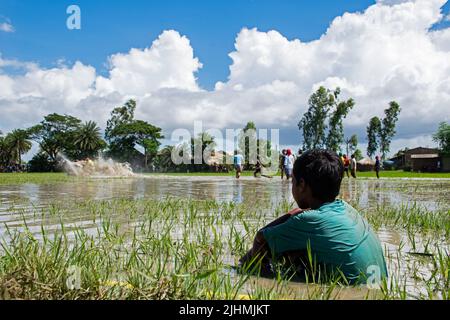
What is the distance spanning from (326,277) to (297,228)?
1.38 feet

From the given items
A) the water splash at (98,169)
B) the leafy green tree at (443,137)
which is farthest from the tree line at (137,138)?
the water splash at (98,169)

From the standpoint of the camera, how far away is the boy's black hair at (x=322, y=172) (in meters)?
3.30

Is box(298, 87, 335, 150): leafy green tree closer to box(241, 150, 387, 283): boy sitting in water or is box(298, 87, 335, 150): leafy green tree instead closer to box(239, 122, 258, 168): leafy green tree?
box(239, 122, 258, 168): leafy green tree

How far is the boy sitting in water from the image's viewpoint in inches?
122

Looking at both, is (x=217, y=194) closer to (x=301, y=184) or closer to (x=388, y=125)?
(x=301, y=184)

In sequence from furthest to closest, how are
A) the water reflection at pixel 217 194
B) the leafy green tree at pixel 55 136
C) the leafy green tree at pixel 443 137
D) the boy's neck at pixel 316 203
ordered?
1. the leafy green tree at pixel 55 136
2. the leafy green tree at pixel 443 137
3. the water reflection at pixel 217 194
4. the boy's neck at pixel 316 203

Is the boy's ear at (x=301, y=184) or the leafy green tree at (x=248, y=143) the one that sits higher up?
the leafy green tree at (x=248, y=143)

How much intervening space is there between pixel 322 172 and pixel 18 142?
98643mm

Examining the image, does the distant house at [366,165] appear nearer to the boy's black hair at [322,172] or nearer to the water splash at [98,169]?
the water splash at [98,169]

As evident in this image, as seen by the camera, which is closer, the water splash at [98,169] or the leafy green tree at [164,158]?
the water splash at [98,169]

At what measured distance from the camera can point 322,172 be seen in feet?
10.9

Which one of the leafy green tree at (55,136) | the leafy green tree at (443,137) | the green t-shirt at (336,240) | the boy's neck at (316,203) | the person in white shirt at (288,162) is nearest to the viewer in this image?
the green t-shirt at (336,240)
